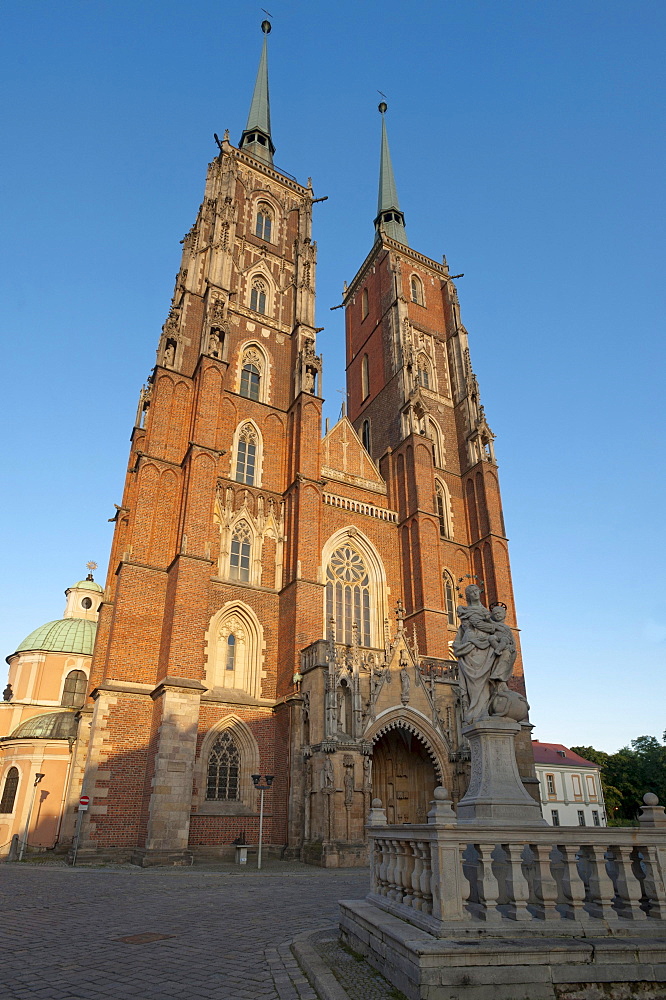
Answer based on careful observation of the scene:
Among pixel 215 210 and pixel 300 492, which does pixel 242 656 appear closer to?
pixel 300 492

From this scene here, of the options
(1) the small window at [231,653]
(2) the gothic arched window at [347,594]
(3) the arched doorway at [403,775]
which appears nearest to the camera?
(3) the arched doorway at [403,775]

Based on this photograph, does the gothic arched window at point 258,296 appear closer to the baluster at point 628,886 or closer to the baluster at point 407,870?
the baluster at point 407,870

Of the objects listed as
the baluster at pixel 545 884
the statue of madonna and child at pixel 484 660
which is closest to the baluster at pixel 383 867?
the statue of madonna and child at pixel 484 660

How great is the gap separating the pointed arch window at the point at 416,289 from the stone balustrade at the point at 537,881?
3407 cm

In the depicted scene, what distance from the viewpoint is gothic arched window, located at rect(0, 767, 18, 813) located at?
27109 millimetres

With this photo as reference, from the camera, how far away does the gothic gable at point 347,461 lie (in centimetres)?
2731

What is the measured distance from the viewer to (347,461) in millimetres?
27938

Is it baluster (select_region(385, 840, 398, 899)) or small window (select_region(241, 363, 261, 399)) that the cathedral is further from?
baluster (select_region(385, 840, 398, 899))

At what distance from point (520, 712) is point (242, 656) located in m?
15.2

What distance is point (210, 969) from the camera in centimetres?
532

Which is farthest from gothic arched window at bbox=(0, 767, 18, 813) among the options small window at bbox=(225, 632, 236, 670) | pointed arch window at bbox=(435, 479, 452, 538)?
pointed arch window at bbox=(435, 479, 452, 538)

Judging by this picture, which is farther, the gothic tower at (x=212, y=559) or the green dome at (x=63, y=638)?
the green dome at (x=63, y=638)

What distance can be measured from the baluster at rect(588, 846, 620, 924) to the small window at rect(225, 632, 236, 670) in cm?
1697

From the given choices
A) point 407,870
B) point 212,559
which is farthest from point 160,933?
point 212,559
